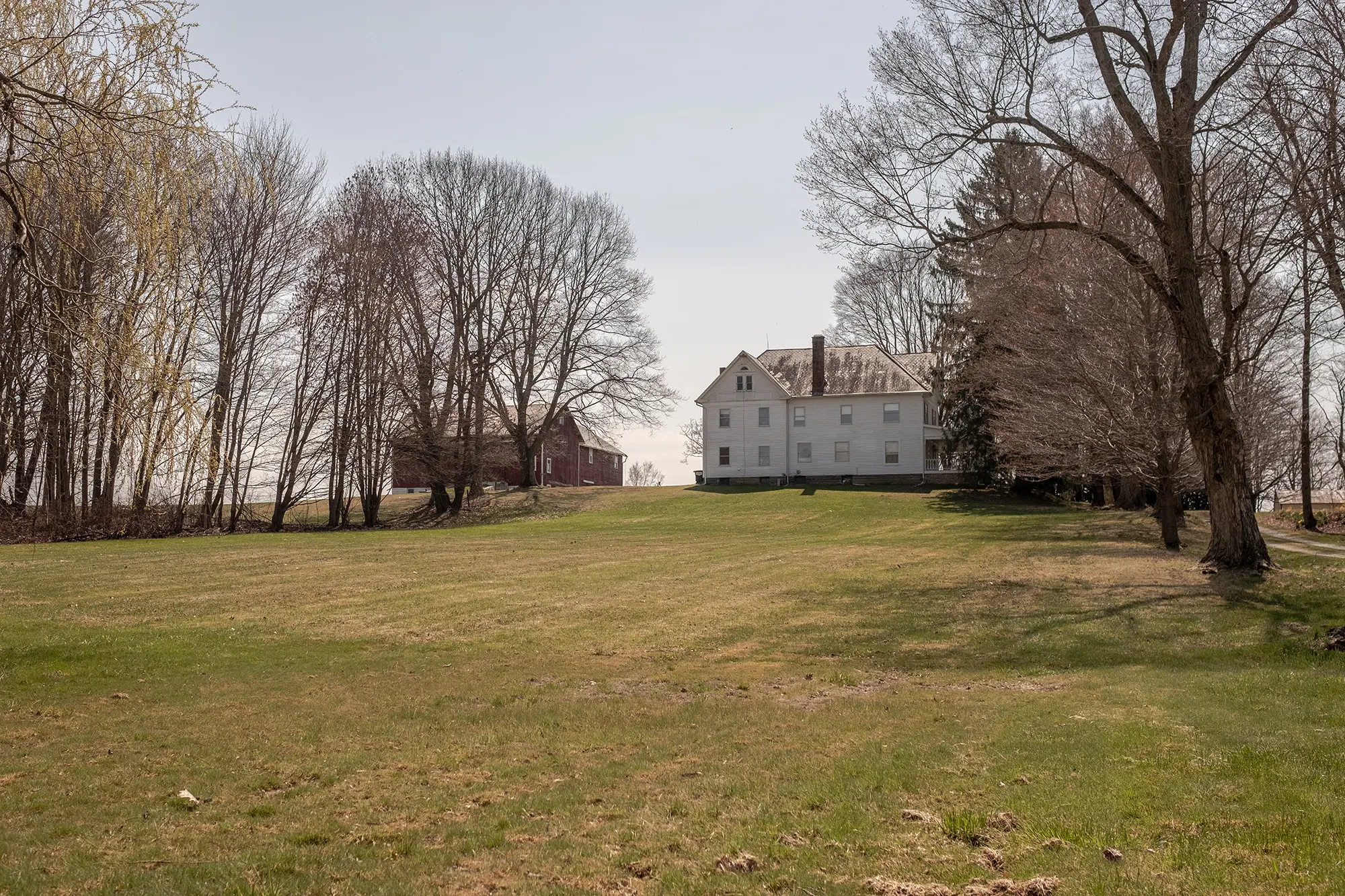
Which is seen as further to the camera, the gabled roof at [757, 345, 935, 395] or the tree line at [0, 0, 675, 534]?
the gabled roof at [757, 345, 935, 395]

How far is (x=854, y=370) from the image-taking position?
67.3m

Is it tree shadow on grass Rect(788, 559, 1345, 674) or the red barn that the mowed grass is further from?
the red barn

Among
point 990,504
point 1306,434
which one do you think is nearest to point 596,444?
point 990,504

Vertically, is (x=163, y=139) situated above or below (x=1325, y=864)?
above

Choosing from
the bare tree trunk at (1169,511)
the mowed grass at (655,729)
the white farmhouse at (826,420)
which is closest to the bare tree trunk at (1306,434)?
the bare tree trunk at (1169,511)

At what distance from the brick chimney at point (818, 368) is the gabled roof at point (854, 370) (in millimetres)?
354

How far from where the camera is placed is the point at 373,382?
1693 inches

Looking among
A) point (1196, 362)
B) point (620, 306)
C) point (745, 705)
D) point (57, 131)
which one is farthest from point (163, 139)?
point (620, 306)

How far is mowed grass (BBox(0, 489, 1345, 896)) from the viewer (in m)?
6.02

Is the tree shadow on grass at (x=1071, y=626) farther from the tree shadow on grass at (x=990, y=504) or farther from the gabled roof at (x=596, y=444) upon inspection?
the gabled roof at (x=596, y=444)

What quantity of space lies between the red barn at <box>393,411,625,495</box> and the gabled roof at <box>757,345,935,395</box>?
13609 millimetres

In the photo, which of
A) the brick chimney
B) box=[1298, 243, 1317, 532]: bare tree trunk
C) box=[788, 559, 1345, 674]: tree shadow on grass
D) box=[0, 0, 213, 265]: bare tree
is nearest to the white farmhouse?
the brick chimney

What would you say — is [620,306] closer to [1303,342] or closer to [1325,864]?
[1303,342]

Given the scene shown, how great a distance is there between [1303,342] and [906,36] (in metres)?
22.6
